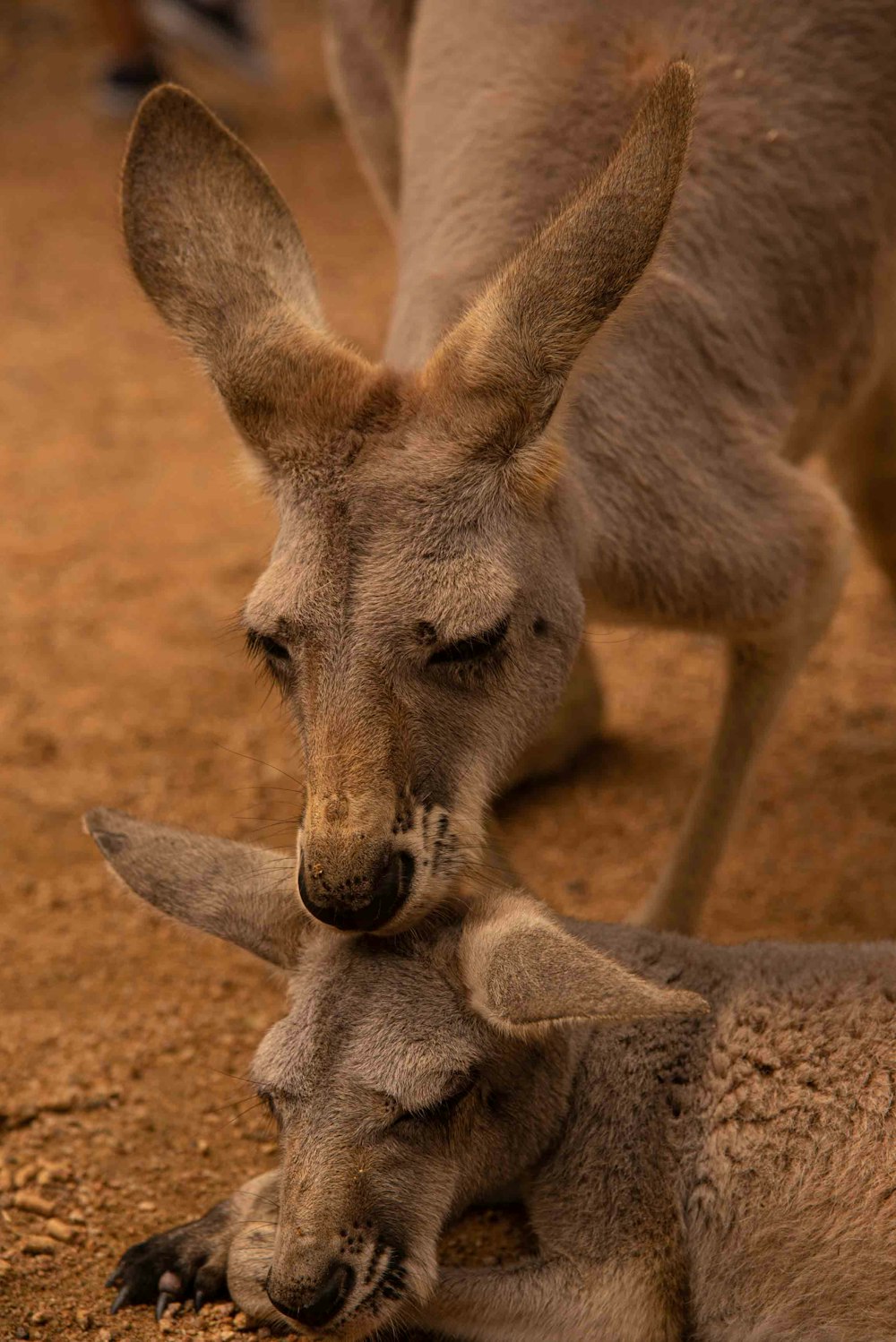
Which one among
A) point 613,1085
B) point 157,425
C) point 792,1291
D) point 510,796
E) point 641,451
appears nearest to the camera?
point 792,1291

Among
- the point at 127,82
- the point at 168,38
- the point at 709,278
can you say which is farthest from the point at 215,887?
the point at 168,38

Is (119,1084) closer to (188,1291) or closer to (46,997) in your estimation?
(46,997)

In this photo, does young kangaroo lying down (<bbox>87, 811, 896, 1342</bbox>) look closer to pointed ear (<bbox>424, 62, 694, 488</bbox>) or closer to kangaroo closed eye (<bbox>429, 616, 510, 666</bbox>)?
kangaroo closed eye (<bbox>429, 616, 510, 666</bbox>)

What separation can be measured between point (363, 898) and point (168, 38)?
9707 mm

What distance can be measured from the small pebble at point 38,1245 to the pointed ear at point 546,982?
104cm

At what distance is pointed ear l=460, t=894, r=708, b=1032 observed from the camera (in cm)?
255

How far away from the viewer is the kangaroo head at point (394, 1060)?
2703 millimetres

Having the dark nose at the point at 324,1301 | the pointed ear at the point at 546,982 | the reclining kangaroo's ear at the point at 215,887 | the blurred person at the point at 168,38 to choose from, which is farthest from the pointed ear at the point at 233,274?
the blurred person at the point at 168,38

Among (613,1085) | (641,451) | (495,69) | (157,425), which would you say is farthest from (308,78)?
(613,1085)

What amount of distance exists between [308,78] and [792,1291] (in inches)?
417

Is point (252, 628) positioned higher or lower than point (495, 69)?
lower

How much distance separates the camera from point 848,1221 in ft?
9.41

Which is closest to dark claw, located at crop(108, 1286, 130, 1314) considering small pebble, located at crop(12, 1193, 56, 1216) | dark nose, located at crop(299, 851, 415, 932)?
small pebble, located at crop(12, 1193, 56, 1216)

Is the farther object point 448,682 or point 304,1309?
point 448,682
